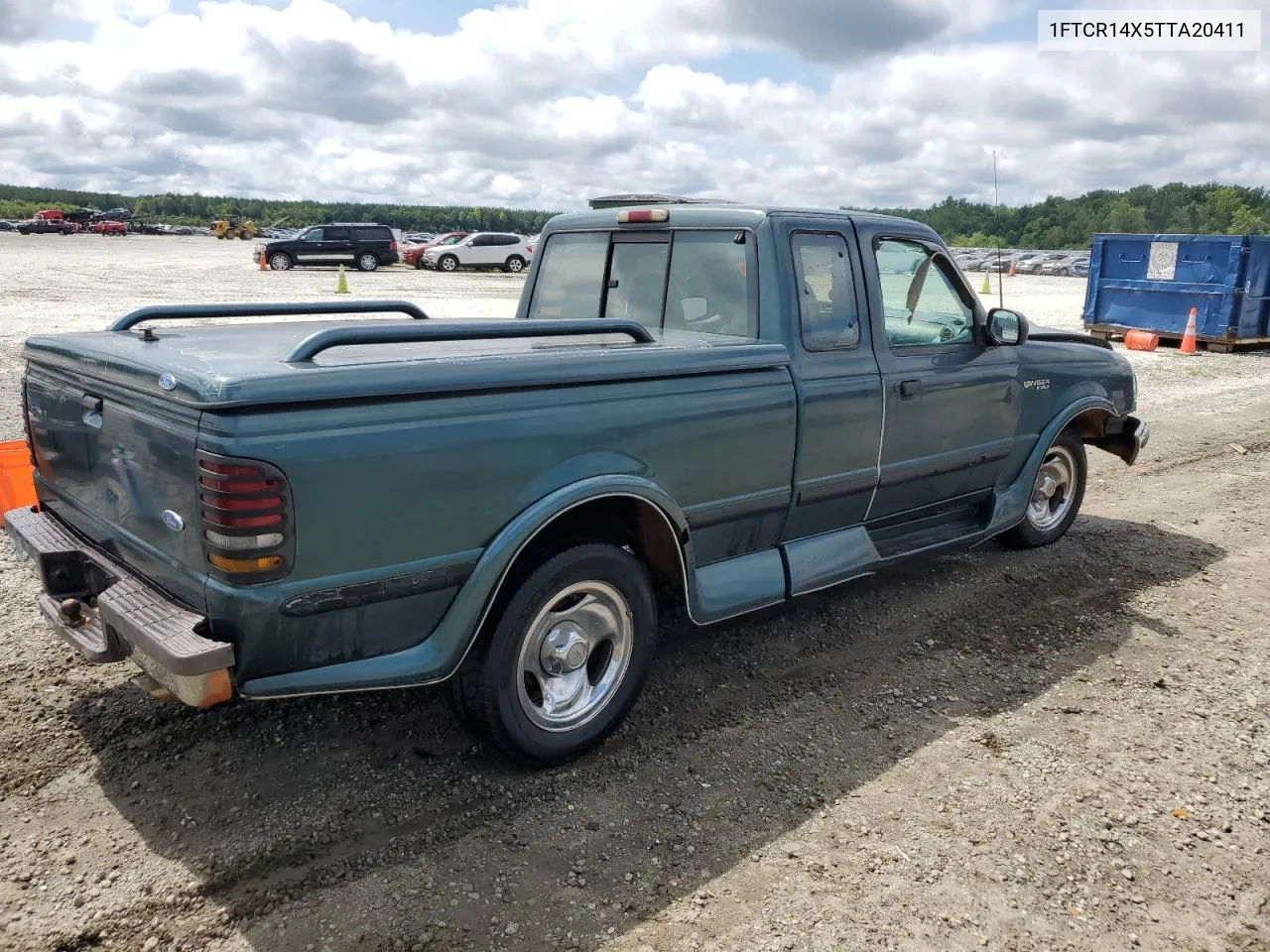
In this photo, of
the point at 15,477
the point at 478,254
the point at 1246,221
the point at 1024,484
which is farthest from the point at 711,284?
the point at 1246,221

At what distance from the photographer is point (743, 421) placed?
3.89 m

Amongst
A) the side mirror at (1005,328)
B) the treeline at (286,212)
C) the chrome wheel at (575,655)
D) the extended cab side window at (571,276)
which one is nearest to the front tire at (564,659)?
the chrome wheel at (575,655)

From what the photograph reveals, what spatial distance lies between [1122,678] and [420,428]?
11.1ft

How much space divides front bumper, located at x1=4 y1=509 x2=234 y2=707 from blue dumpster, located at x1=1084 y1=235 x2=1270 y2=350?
1593 centimetres

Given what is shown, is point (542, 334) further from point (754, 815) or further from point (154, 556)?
point (754, 815)

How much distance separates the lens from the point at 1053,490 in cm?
616

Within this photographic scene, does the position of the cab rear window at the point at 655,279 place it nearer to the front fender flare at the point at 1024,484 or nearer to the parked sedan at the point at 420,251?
the front fender flare at the point at 1024,484

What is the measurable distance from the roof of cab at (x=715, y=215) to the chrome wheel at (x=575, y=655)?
185 centimetres

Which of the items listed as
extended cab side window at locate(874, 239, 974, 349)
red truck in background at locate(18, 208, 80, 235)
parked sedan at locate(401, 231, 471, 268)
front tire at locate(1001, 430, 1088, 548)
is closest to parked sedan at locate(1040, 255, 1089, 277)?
parked sedan at locate(401, 231, 471, 268)

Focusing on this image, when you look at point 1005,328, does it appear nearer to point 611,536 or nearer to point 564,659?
point 611,536

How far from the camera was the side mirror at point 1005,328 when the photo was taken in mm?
5043

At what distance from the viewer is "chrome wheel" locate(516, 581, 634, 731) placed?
11.4 ft

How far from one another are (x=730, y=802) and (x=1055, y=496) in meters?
3.88

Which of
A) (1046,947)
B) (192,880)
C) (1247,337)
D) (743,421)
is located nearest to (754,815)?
(1046,947)
